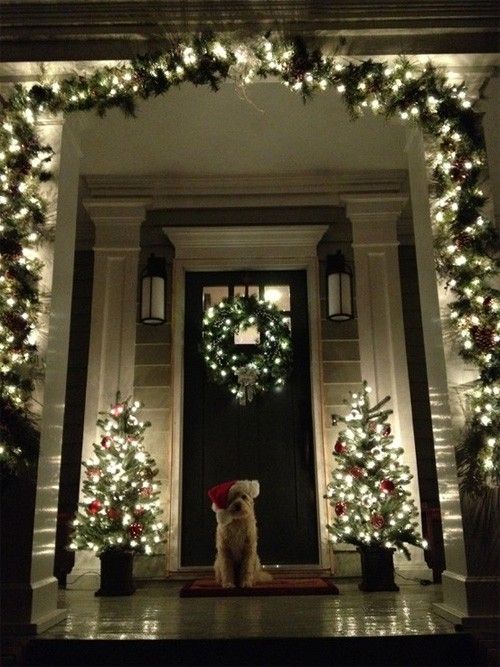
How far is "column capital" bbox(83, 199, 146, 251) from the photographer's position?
18.1ft

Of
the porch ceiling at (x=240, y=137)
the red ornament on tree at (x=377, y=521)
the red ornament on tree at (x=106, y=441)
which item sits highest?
the porch ceiling at (x=240, y=137)

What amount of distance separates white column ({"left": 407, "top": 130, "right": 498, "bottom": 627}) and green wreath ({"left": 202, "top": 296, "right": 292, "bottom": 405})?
194cm

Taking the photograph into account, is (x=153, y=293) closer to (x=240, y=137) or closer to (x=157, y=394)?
(x=157, y=394)

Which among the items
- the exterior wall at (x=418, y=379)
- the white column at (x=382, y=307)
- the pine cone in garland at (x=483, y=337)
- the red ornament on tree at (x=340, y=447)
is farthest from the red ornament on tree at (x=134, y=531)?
the pine cone in garland at (x=483, y=337)

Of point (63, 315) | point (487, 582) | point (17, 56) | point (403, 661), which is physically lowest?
point (403, 661)

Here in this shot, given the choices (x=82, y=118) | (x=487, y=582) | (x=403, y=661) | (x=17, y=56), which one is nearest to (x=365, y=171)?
(x=82, y=118)

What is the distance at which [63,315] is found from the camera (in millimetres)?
3361

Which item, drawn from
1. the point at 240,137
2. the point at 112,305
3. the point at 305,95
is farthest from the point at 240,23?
the point at 112,305

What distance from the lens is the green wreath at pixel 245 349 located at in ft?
17.0

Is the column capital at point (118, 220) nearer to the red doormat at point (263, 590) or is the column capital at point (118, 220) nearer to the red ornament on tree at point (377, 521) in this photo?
the red doormat at point (263, 590)

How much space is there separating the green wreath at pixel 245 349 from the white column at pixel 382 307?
30.7 inches

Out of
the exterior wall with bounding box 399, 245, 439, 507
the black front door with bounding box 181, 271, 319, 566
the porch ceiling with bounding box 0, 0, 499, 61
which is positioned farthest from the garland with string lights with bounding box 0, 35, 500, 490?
the exterior wall with bounding box 399, 245, 439, 507

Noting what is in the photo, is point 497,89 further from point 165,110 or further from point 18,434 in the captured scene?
point 18,434

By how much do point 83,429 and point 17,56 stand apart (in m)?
3.14
